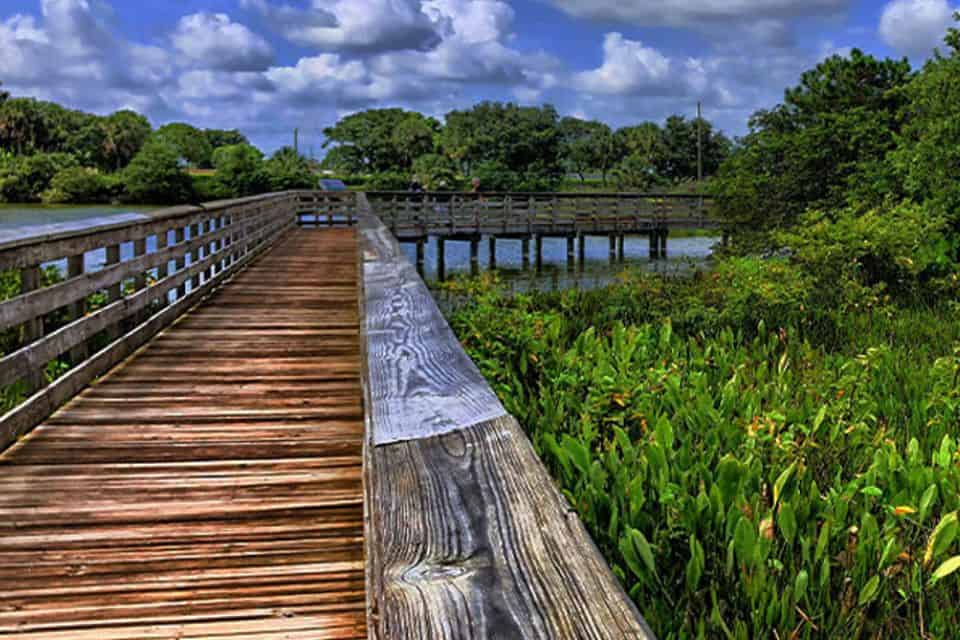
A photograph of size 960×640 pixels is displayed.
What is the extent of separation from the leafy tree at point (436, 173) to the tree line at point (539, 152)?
106 millimetres

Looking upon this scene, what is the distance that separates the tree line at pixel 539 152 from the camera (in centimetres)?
8219

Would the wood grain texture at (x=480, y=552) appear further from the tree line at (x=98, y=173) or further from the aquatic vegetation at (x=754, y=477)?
the tree line at (x=98, y=173)

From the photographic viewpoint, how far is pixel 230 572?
2.80 metres

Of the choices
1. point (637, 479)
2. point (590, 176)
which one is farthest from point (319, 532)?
point (590, 176)

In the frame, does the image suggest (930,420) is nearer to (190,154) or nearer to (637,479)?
(637,479)

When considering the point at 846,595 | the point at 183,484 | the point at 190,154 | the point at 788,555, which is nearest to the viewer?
the point at 846,595

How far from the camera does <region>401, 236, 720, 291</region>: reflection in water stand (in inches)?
1129

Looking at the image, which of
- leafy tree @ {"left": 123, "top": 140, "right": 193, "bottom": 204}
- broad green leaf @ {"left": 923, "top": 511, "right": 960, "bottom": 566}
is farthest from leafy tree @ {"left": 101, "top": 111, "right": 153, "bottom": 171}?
broad green leaf @ {"left": 923, "top": 511, "right": 960, "bottom": 566}

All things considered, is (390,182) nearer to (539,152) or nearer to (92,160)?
(539,152)

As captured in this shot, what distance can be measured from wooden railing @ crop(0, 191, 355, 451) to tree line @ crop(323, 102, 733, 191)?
6484cm

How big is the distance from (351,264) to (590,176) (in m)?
102

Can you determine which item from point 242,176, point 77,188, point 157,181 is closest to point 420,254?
point 242,176

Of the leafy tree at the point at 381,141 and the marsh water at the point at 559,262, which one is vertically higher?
the leafy tree at the point at 381,141

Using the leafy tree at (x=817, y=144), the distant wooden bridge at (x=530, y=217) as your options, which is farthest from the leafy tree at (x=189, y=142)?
the leafy tree at (x=817, y=144)
